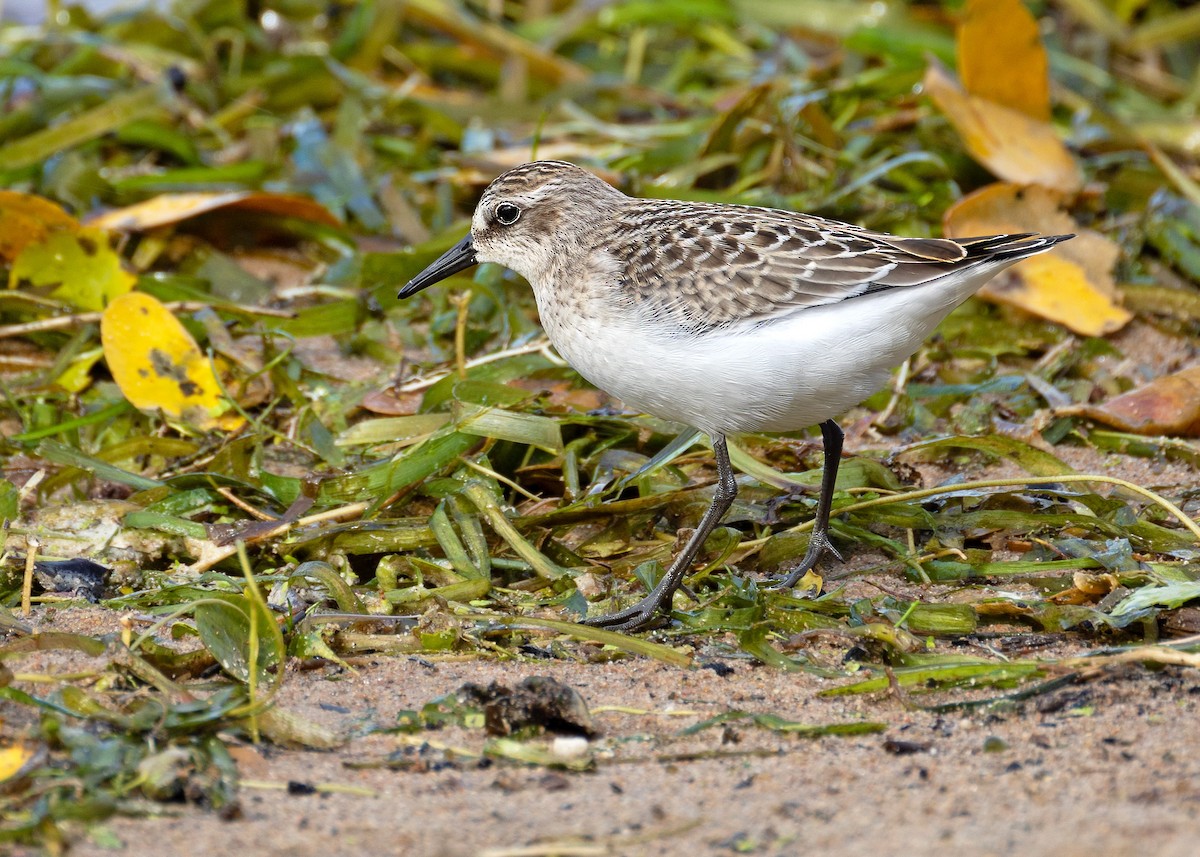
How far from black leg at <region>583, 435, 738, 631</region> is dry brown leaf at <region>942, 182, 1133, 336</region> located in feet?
8.36

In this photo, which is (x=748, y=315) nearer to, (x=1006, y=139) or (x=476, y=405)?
(x=476, y=405)

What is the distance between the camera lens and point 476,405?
19.6 ft

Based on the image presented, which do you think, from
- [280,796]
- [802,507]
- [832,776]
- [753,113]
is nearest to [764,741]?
[832,776]

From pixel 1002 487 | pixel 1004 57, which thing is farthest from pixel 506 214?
pixel 1004 57

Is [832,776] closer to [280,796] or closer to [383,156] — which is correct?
[280,796]

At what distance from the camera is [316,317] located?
705cm

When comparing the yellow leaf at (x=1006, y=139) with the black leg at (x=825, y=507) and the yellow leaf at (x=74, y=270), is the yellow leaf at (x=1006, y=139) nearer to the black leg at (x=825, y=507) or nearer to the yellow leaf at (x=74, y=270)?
the black leg at (x=825, y=507)

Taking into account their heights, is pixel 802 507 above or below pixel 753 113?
below

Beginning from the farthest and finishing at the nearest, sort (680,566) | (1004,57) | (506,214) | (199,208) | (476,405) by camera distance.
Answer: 1. (1004,57)
2. (199,208)
3. (476,405)
4. (506,214)
5. (680,566)

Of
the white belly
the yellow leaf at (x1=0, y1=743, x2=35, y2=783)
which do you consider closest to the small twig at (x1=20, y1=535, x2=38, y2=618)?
the yellow leaf at (x1=0, y1=743, x2=35, y2=783)

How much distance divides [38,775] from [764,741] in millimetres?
1965

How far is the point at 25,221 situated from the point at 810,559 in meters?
4.48

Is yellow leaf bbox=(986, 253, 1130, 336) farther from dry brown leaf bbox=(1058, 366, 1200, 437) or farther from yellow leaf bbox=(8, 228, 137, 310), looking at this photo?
yellow leaf bbox=(8, 228, 137, 310)

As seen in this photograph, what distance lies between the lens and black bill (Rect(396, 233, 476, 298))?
19.9ft
